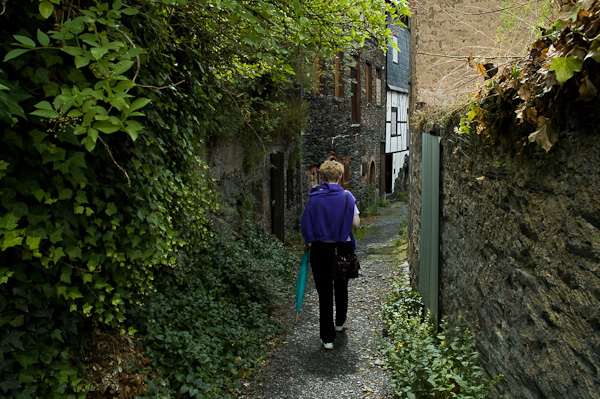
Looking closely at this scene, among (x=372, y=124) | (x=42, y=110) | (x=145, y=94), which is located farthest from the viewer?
(x=372, y=124)

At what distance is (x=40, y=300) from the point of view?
111 inches

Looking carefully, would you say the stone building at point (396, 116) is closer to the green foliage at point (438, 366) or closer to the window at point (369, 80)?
the window at point (369, 80)

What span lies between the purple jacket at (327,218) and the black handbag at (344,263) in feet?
0.16

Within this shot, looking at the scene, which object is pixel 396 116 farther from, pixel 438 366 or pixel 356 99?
pixel 438 366

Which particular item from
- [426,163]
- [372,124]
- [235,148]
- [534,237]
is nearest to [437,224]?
[426,163]

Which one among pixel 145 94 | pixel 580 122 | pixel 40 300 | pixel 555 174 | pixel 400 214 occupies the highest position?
pixel 145 94

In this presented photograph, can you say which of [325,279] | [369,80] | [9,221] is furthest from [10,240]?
[369,80]

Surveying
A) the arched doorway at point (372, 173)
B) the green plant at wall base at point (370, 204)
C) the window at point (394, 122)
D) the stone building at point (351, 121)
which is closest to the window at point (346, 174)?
the stone building at point (351, 121)

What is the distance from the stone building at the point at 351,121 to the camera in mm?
12672

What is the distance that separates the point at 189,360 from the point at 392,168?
62.0ft

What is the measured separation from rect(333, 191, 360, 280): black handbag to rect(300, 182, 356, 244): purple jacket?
50mm

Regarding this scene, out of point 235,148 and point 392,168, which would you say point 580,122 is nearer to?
point 235,148

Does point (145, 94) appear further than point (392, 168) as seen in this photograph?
No

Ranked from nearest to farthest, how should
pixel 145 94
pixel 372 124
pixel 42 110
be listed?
pixel 42 110
pixel 145 94
pixel 372 124
